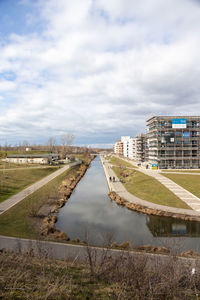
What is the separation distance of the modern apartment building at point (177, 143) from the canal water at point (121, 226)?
3785 centimetres

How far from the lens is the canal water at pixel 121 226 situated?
17.1m

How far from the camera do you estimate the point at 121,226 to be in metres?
20.5

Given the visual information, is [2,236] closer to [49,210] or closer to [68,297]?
[49,210]

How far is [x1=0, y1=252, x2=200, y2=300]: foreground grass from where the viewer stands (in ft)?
20.7

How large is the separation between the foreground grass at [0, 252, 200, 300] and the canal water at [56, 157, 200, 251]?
19.9 ft

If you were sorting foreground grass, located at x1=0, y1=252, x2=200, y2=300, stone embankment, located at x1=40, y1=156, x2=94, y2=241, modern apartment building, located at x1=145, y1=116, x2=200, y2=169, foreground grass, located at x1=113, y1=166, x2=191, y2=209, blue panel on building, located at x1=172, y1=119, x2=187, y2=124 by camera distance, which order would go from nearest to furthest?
1. foreground grass, located at x1=0, y1=252, x2=200, y2=300
2. stone embankment, located at x1=40, y1=156, x2=94, y2=241
3. foreground grass, located at x1=113, y1=166, x2=191, y2=209
4. blue panel on building, located at x1=172, y1=119, x2=187, y2=124
5. modern apartment building, located at x1=145, y1=116, x2=200, y2=169

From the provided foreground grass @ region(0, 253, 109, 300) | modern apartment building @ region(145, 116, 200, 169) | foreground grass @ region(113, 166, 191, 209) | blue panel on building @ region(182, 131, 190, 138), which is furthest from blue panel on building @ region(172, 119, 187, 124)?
foreground grass @ region(0, 253, 109, 300)

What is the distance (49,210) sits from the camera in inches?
960

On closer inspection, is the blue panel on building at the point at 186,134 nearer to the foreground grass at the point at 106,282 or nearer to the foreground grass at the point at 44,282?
the foreground grass at the point at 106,282

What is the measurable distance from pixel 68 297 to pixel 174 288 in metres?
3.61

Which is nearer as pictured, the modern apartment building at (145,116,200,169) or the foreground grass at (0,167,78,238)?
the foreground grass at (0,167,78,238)

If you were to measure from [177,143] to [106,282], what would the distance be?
5842cm

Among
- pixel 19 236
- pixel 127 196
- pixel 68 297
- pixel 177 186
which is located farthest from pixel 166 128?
pixel 68 297

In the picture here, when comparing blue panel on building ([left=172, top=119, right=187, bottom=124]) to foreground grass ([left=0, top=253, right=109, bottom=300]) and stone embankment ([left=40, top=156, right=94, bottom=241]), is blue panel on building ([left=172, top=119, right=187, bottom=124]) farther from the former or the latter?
foreground grass ([left=0, top=253, right=109, bottom=300])
